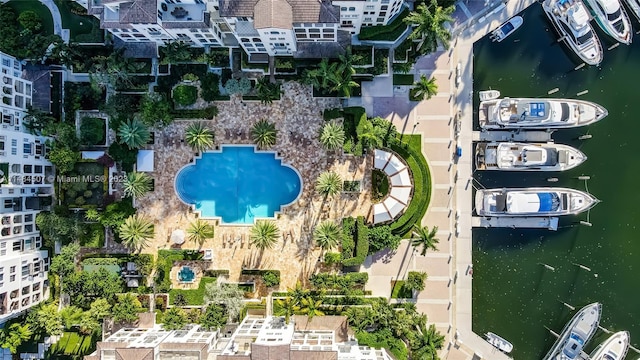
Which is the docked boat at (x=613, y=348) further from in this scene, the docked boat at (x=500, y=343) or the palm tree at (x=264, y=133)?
the palm tree at (x=264, y=133)

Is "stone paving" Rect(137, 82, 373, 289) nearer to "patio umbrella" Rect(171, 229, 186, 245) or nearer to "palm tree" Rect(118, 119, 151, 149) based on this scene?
"patio umbrella" Rect(171, 229, 186, 245)

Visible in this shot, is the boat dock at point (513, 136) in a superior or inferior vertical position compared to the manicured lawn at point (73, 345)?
superior

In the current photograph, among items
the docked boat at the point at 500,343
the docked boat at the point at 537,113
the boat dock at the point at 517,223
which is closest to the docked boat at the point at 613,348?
the docked boat at the point at 500,343

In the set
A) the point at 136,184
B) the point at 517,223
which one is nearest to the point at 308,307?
the point at 136,184

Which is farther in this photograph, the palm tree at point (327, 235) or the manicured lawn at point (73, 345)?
the manicured lawn at point (73, 345)

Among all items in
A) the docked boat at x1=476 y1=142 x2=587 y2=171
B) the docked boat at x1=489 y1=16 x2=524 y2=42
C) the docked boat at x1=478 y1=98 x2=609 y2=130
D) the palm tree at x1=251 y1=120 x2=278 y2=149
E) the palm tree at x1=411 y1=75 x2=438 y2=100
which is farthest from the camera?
the docked boat at x1=489 y1=16 x2=524 y2=42

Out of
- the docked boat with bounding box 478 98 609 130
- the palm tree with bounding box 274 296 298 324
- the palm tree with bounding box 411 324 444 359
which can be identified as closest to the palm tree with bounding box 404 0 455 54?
the docked boat with bounding box 478 98 609 130
